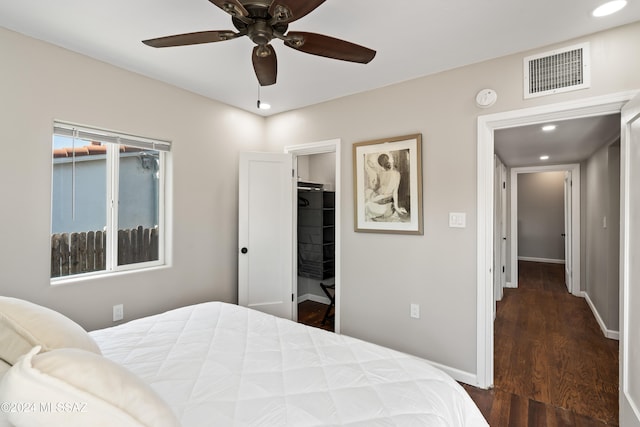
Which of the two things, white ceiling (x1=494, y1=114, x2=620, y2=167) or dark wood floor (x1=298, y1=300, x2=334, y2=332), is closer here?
white ceiling (x1=494, y1=114, x2=620, y2=167)

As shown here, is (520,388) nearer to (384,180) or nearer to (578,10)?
(384,180)

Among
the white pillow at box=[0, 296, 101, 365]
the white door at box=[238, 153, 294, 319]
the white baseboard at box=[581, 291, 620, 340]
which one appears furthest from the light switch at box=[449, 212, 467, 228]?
the white pillow at box=[0, 296, 101, 365]

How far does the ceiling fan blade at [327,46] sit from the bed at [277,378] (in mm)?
1472

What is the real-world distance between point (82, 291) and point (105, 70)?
172 cm

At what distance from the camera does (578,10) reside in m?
1.75

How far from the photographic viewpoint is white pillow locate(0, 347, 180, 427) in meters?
0.57

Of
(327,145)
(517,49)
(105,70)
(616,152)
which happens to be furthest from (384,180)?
(616,152)

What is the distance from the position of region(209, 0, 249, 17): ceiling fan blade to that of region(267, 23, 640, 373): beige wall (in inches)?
72.5

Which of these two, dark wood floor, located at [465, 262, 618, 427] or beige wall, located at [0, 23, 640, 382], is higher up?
beige wall, located at [0, 23, 640, 382]

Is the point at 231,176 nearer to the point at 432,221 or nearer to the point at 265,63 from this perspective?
the point at 265,63

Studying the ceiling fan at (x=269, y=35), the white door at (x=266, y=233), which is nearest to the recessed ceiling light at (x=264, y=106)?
the white door at (x=266, y=233)

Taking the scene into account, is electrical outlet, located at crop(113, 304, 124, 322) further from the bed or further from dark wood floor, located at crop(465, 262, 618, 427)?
dark wood floor, located at crop(465, 262, 618, 427)

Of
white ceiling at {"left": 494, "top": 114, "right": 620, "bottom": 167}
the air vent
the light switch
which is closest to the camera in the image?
the air vent

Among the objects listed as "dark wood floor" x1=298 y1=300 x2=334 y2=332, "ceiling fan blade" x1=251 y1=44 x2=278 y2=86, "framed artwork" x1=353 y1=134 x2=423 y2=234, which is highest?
"ceiling fan blade" x1=251 y1=44 x2=278 y2=86
